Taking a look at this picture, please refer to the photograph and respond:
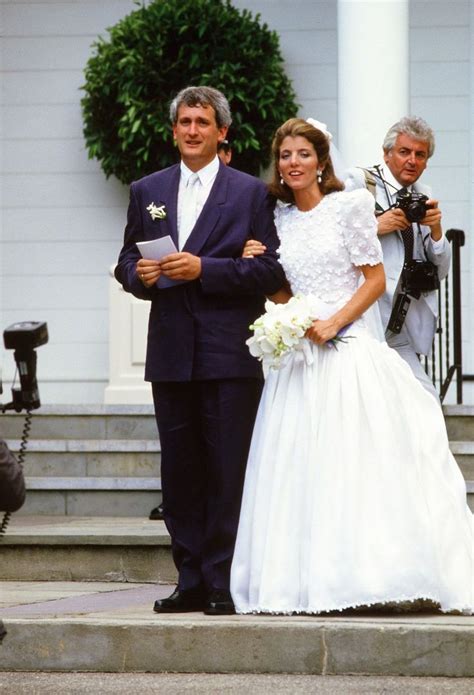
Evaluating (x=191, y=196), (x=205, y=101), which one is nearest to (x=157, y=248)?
(x=191, y=196)

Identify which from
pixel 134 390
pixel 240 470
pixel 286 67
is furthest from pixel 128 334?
Result: pixel 240 470

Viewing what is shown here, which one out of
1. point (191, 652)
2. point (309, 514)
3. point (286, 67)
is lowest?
point (191, 652)

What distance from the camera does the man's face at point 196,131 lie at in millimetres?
5379

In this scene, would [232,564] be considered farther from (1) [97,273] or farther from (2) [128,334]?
(1) [97,273]

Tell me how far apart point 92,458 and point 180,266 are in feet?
10.1

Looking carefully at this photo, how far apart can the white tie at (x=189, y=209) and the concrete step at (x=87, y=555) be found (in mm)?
1728

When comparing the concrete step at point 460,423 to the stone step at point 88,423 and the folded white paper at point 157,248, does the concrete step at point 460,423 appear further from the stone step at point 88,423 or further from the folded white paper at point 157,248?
the folded white paper at point 157,248

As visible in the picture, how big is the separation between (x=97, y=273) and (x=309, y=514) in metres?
5.31

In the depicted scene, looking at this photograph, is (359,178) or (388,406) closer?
(388,406)

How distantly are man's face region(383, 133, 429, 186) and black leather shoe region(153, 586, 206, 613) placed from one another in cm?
195

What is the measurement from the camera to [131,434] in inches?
335

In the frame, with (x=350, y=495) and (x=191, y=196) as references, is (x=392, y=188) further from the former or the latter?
(x=350, y=495)

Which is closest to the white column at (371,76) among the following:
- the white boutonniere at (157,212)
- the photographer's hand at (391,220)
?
the photographer's hand at (391,220)

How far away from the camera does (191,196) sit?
5453 millimetres
